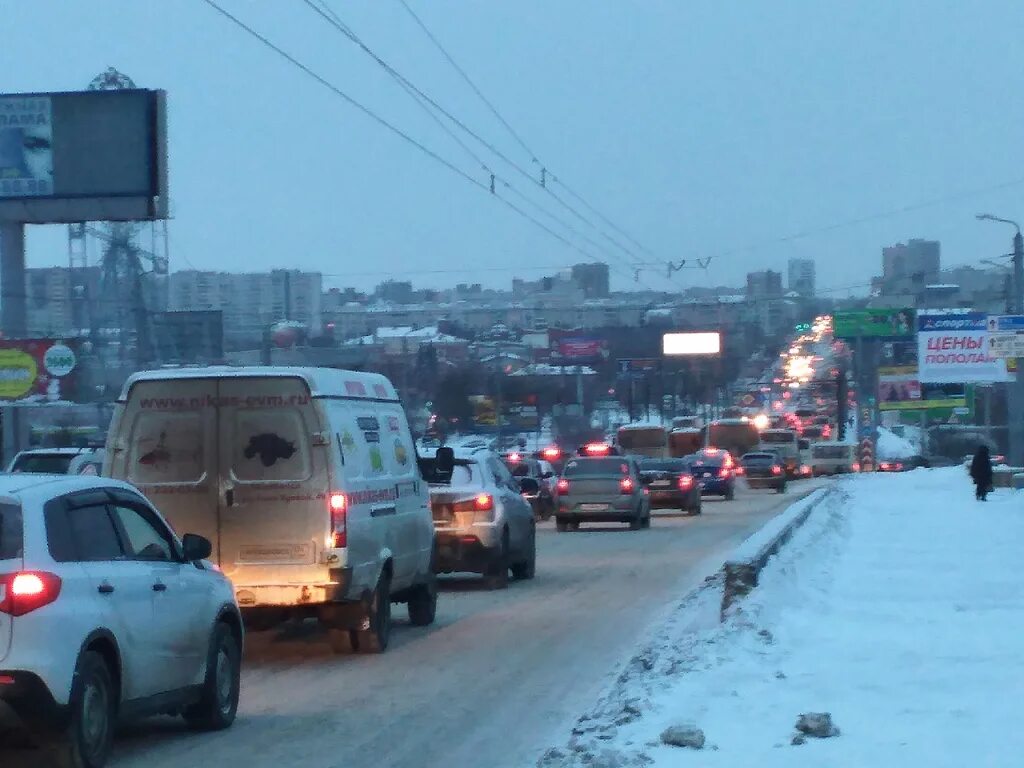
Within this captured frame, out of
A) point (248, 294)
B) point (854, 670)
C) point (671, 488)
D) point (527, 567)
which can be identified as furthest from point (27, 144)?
point (248, 294)

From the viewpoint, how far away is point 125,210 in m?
42.0

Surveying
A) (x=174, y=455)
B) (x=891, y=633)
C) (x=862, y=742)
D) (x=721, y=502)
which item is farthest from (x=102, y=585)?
(x=721, y=502)

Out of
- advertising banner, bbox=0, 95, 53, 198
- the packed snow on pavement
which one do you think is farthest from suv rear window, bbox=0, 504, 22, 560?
advertising banner, bbox=0, 95, 53, 198

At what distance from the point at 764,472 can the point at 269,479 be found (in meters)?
47.6

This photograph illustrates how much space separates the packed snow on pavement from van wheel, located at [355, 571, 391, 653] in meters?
2.33

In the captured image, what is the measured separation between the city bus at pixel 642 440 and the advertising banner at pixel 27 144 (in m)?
35.4

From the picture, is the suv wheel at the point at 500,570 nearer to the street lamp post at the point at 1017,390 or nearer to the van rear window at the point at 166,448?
the van rear window at the point at 166,448

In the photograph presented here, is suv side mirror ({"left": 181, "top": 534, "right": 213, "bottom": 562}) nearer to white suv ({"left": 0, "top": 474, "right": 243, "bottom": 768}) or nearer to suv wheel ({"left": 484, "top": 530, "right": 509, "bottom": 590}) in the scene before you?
white suv ({"left": 0, "top": 474, "right": 243, "bottom": 768})

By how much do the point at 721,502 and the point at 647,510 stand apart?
53.9 feet

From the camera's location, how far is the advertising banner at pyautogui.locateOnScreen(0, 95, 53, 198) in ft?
137

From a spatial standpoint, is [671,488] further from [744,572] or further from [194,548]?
[194,548]

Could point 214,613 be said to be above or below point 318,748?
above

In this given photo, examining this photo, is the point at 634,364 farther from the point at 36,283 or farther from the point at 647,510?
the point at 647,510

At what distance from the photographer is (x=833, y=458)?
276ft
